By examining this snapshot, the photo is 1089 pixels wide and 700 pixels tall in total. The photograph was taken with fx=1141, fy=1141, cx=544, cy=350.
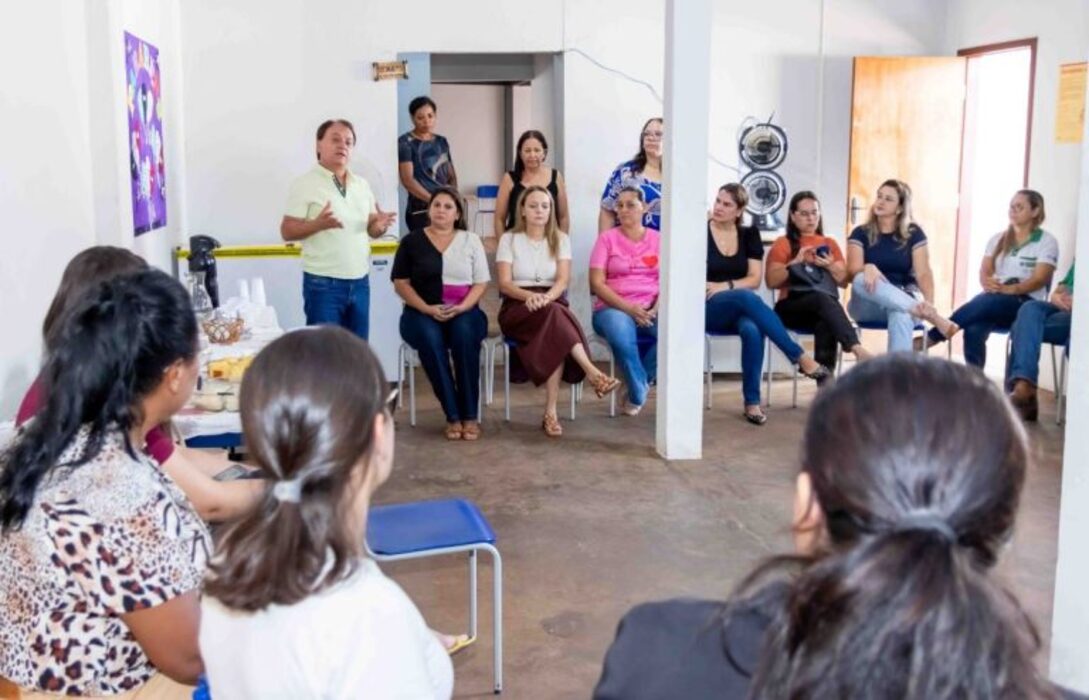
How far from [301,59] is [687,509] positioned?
3834mm

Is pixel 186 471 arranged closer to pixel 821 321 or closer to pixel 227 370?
pixel 227 370

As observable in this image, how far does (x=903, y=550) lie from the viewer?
911 mm

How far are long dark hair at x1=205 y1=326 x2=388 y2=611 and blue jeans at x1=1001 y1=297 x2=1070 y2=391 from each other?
16.3 ft

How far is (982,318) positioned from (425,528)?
418 cm

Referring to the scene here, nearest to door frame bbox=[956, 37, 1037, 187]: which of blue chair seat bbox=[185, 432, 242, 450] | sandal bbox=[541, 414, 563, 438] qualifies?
sandal bbox=[541, 414, 563, 438]

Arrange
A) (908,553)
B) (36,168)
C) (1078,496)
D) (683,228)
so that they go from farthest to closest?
(683,228) → (36,168) → (1078,496) → (908,553)

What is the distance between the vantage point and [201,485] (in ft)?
7.45

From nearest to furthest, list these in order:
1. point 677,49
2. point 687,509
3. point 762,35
A: point 687,509 < point 677,49 < point 762,35

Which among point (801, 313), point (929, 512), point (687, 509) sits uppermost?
point (929, 512)

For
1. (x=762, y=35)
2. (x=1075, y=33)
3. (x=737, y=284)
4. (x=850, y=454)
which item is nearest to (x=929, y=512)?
(x=850, y=454)

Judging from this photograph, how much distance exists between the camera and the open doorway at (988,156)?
7.20 m

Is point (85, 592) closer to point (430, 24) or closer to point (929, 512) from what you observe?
point (929, 512)

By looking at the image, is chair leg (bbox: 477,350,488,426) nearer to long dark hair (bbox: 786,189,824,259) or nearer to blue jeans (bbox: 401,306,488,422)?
blue jeans (bbox: 401,306,488,422)

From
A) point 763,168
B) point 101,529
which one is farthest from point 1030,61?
point 101,529
